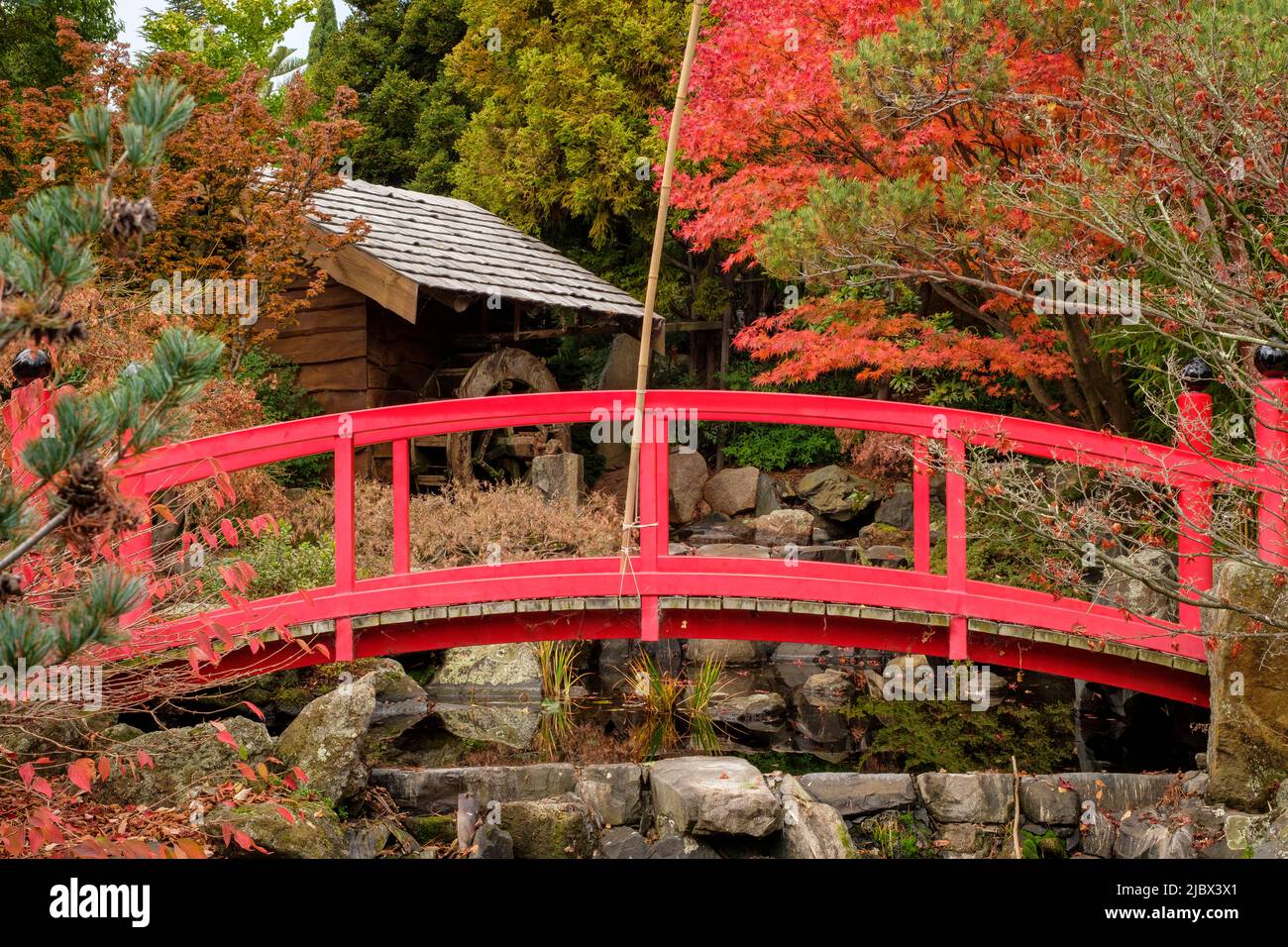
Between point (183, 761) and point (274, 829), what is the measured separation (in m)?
0.74

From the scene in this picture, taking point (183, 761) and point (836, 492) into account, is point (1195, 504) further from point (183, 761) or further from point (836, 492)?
point (836, 492)

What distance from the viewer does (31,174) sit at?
9000 millimetres

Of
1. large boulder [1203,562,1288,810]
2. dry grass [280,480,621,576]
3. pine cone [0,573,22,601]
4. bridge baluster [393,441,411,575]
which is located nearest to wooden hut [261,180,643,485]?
dry grass [280,480,621,576]

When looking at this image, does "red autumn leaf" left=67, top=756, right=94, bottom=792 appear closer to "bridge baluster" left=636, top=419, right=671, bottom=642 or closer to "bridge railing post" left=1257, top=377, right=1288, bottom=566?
"bridge baluster" left=636, top=419, right=671, bottom=642

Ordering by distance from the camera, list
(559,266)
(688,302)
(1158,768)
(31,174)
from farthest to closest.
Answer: (688,302)
(559,266)
(31,174)
(1158,768)

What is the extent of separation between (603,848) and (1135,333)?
4.48 m

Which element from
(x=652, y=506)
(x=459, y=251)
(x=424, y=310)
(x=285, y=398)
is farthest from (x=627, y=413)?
(x=424, y=310)

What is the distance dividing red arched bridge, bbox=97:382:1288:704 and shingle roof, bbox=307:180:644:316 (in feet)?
12.7

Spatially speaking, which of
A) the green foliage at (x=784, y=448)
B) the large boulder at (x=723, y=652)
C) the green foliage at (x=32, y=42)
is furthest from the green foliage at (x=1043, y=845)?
the green foliage at (x=32, y=42)

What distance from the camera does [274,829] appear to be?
465 centimetres

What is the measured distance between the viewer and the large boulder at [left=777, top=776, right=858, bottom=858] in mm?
5355

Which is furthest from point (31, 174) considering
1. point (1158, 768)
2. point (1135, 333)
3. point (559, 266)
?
point (1158, 768)

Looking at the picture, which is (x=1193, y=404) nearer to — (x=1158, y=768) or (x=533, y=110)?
(x=1158, y=768)

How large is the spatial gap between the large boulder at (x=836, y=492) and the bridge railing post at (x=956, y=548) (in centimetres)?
570
